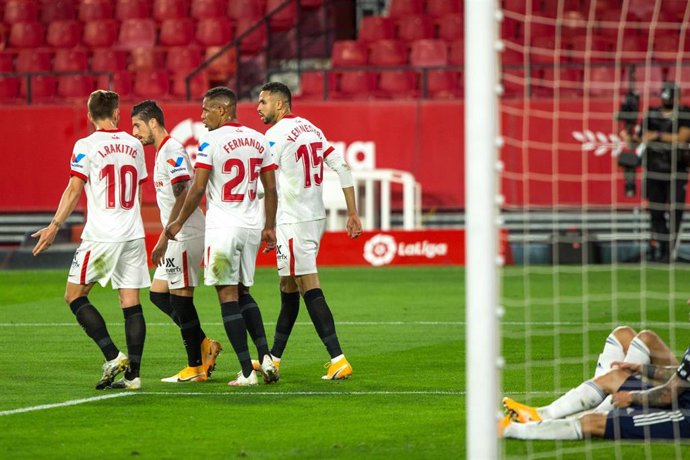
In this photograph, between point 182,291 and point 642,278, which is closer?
point 182,291

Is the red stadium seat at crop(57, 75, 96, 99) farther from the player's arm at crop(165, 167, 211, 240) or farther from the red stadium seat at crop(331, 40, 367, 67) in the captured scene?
the player's arm at crop(165, 167, 211, 240)

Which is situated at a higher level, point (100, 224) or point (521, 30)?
point (521, 30)

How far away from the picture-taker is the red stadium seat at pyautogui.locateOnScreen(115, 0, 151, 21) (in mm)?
24484

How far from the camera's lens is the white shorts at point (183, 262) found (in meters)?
9.29

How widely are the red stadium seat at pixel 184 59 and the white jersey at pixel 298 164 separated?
13585 millimetres

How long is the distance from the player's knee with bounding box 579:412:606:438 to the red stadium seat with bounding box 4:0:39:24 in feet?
65.1

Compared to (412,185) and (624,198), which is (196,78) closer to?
(412,185)

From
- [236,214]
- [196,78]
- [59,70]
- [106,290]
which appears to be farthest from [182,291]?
[59,70]

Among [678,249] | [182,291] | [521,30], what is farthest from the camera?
[521,30]

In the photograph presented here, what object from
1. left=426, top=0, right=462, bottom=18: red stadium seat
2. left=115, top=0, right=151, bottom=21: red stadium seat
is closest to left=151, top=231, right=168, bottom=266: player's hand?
left=426, top=0, right=462, bottom=18: red stadium seat

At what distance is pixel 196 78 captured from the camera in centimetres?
2238

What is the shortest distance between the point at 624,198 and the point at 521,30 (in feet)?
11.9

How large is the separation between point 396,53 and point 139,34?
4.80m

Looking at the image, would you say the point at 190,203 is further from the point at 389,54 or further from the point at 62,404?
the point at 389,54
